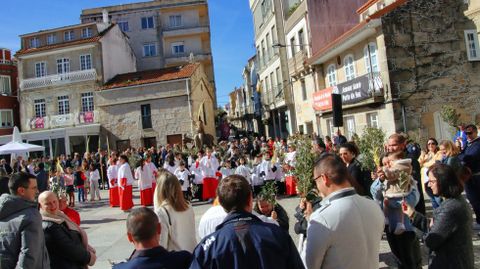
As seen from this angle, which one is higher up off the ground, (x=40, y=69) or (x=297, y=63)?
(x=40, y=69)

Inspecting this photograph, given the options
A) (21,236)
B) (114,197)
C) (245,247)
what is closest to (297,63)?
(114,197)

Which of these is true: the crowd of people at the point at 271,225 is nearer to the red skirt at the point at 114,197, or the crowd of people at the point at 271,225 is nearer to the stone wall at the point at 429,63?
the red skirt at the point at 114,197

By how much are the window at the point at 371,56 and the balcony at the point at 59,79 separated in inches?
880

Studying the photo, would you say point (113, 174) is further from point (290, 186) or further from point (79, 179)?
point (290, 186)

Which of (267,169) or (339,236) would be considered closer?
(339,236)

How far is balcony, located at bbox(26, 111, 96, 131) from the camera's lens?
107 feet

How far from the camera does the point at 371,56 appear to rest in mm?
18562

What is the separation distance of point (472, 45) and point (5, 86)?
3739 centimetres

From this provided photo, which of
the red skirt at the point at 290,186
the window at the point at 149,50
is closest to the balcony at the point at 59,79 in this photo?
the window at the point at 149,50

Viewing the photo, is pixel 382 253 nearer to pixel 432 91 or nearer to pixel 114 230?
pixel 114 230

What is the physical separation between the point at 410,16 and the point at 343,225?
1675 centimetres

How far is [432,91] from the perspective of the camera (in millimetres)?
17406

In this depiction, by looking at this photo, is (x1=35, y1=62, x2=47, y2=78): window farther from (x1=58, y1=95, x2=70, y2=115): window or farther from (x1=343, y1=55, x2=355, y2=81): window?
(x1=343, y1=55, x2=355, y2=81): window

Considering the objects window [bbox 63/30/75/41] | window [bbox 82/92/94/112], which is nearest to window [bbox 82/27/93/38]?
window [bbox 63/30/75/41]
